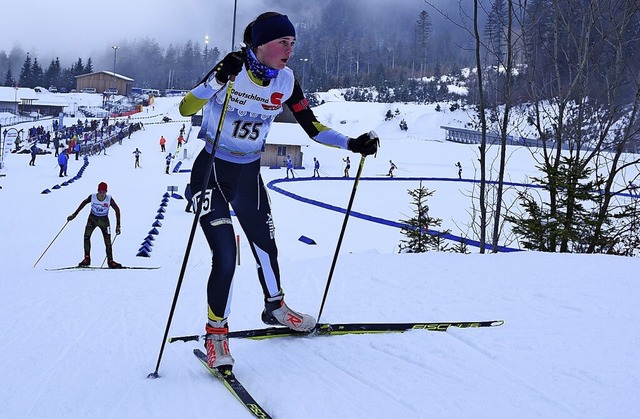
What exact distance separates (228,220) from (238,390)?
3.39 feet

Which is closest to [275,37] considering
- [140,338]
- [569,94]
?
[140,338]

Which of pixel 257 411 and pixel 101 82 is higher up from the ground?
pixel 101 82

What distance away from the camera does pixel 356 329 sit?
145 inches

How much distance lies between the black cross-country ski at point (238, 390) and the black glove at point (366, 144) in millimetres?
1558

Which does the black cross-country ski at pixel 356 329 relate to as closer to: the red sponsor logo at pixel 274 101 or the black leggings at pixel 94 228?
the red sponsor logo at pixel 274 101

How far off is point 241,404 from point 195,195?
1.31 meters

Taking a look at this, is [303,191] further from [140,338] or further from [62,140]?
[62,140]

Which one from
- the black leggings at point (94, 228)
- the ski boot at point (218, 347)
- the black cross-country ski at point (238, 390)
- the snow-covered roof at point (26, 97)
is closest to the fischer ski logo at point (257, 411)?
the black cross-country ski at point (238, 390)

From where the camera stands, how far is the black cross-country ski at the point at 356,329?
360cm

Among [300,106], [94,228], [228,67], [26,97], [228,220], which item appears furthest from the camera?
[26,97]

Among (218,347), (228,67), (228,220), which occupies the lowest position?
(218,347)

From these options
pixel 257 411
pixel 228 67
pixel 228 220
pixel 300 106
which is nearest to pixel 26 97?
pixel 300 106

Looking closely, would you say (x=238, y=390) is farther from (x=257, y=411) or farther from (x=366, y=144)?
(x=366, y=144)

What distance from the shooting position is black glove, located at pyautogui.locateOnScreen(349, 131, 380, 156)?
3.44m
